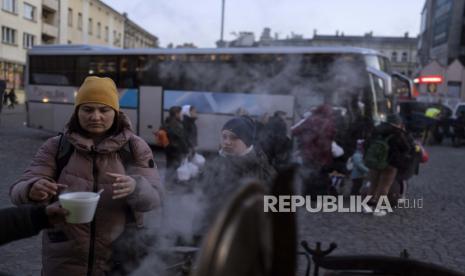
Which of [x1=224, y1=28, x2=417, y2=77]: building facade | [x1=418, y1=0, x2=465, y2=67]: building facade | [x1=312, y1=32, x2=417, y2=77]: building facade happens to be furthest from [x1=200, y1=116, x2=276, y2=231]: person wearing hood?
[x1=418, y1=0, x2=465, y2=67]: building facade

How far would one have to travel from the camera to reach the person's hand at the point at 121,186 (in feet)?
6.99

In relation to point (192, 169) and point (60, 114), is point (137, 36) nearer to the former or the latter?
point (60, 114)

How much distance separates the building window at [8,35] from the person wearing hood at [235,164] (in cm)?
3565

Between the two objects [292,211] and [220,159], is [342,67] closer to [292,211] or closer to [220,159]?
[220,159]

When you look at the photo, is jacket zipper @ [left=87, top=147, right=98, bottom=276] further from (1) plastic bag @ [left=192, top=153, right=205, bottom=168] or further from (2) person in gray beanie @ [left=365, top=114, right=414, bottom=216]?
(2) person in gray beanie @ [left=365, top=114, right=414, bottom=216]

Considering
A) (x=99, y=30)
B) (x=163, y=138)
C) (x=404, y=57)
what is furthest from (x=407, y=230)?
(x=99, y=30)

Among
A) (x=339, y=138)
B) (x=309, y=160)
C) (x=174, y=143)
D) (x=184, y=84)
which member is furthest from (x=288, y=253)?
(x=184, y=84)

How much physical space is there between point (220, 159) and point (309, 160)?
471cm

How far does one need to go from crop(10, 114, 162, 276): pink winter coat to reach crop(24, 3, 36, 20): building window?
129ft

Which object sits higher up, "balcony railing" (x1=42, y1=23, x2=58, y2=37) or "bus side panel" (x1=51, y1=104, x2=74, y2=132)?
"balcony railing" (x1=42, y1=23, x2=58, y2=37)

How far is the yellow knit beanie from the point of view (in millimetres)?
2324

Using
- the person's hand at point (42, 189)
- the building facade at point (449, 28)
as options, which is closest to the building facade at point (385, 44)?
the person's hand at point (42, 189)

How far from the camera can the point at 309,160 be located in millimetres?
8141

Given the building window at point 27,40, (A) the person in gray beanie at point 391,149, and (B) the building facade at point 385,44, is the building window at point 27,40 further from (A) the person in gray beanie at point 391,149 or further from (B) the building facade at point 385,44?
(A) the person in gray beanie at point 391,149
